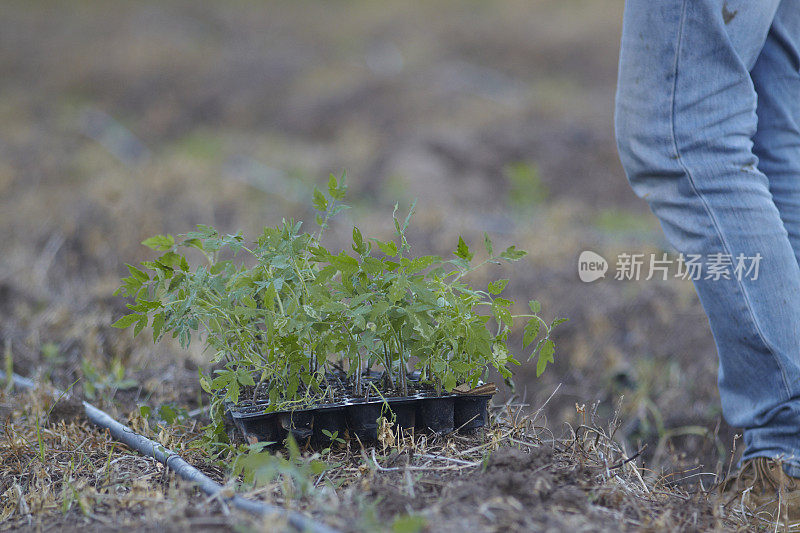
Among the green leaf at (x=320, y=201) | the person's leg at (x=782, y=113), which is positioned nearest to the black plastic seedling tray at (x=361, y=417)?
the green leaf at (x=320, y=201)

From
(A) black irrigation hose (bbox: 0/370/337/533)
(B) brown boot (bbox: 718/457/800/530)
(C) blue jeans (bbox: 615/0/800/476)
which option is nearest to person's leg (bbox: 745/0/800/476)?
(C) blue jeans (bbox: 615/0/800/476)

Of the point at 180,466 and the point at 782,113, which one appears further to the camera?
the point at 782,113

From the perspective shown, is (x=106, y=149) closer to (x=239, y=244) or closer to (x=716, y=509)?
(x=239, y=244)

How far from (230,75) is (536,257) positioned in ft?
28.0

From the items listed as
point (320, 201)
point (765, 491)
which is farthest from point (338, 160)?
point (765, 491)

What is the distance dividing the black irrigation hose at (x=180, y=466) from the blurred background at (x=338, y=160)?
1.21 ft

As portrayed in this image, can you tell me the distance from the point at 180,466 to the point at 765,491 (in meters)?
1.36

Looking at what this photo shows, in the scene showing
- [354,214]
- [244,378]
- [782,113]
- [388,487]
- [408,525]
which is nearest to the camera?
[408,525]

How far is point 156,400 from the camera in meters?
2.26

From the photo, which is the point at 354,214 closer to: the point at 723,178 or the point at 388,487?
the point at 723,178

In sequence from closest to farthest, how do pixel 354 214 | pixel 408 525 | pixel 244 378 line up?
pixel 408 525 → pixel 244 378 → pixel 354 214

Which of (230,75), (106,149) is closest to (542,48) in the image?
(230,75)

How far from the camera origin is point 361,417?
1669 millimetres

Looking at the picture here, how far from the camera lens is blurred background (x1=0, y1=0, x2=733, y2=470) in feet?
9.84
